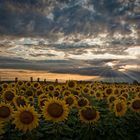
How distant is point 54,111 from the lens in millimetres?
11508

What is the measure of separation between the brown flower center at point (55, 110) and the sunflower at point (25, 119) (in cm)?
65

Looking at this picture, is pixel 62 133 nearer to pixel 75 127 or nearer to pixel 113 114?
pixel 75 127

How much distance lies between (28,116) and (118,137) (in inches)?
129

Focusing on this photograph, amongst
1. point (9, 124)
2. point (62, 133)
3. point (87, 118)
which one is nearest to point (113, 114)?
point (87, 118)

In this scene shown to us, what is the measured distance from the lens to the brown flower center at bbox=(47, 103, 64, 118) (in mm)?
11413

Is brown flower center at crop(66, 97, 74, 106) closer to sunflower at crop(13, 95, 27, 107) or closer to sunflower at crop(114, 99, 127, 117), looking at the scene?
sunflower at crop(13, 95, 27, 107)

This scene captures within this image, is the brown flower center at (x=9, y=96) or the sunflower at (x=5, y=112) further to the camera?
the brown flower center at (x=9, y=96)

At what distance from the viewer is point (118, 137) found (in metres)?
12.7

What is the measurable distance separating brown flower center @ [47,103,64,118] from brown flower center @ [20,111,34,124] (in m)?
0.70

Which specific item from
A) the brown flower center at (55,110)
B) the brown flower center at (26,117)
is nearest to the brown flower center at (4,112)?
the brown flower center at (26,117)

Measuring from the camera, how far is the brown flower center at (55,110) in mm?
11413

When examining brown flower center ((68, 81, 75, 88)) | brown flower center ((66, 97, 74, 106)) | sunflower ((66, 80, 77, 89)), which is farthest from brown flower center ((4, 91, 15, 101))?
brown flower center ((68, 81, 75, 88))

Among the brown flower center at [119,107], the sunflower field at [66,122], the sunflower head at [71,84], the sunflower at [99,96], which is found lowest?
the sunflower field at [66,122]

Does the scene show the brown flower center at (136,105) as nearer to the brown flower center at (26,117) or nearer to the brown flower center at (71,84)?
the brown flower center at (26,117)
